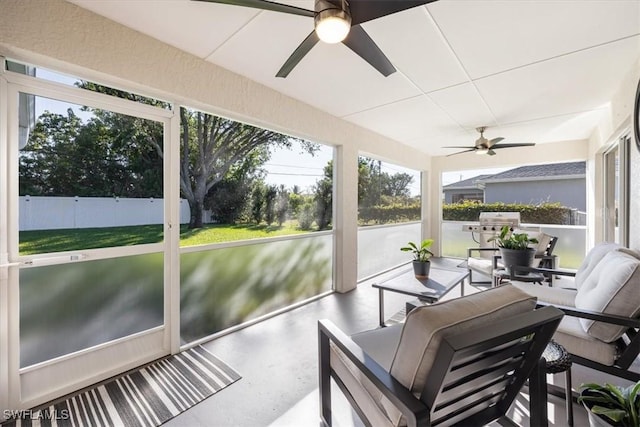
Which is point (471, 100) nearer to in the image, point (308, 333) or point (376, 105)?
point (376, 105)

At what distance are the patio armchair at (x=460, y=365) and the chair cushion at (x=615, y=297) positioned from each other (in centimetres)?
77

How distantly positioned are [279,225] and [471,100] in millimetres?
2664

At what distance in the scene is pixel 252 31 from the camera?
6.57ft

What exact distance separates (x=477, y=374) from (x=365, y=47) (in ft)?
5.89

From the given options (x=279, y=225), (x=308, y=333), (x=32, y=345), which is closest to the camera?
(x=32, y=345)

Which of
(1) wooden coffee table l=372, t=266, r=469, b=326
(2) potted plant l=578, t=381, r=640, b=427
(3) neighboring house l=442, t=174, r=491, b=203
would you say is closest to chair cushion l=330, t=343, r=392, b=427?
(2) potted plant l=578, t=381, r=640, b=427

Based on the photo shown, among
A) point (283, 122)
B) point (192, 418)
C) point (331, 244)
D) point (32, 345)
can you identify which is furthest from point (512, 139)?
point (32, 345)

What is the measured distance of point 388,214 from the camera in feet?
17.2

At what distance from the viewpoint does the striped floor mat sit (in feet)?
5.34

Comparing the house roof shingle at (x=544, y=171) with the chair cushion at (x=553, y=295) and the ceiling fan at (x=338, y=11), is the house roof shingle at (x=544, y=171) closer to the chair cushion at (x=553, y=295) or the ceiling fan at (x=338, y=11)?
the chair cushion at (x=553, y=295)

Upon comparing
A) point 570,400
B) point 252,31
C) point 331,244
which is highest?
point 252,31

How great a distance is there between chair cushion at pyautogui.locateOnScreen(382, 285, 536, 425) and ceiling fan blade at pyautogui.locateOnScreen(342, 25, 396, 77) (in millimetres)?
1493

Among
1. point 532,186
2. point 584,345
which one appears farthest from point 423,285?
point 532,186

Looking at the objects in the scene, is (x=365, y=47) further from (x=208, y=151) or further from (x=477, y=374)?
(x=477, y=374)
